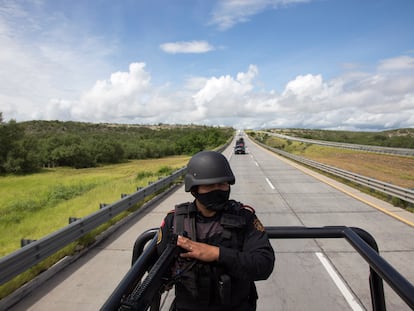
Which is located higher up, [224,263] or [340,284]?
[224,263]

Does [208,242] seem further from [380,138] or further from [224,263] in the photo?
[380,138]

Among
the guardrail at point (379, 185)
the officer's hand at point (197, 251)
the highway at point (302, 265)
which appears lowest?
the highway at point (302, 265)

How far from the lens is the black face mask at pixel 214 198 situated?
83.9 inches

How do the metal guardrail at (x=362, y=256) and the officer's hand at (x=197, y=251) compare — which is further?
the officer's hand at (x=197, y=251)

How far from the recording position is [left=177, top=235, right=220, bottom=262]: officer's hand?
1.72 metres

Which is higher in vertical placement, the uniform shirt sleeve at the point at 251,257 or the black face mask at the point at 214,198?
the black face mask at the point at 214,198

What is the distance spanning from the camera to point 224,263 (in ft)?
5.85

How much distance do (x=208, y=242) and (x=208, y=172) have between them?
18.9 inches

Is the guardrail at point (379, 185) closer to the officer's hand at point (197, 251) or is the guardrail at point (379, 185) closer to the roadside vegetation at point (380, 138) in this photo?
the officer's hand at point (197, 251)

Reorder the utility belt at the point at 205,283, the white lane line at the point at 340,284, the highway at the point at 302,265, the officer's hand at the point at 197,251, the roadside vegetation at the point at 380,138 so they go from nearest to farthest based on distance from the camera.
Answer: the officer's hand at the point at 197,251
the utility belt at the point at 205,283
the white lane line at the point at 340,284
the highway at the point at 302,265
the roadside vegetation at the point at 380,138

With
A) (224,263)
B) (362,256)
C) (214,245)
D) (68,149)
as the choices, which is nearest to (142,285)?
(224,263)

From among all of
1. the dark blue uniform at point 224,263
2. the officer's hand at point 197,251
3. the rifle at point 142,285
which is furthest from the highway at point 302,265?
the rifle at point 142,285

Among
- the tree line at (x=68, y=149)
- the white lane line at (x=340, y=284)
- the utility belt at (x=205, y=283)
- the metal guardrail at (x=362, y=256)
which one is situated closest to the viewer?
the metal guardrail at (x=362, y=256)

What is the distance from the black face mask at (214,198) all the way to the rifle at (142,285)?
0.47m
